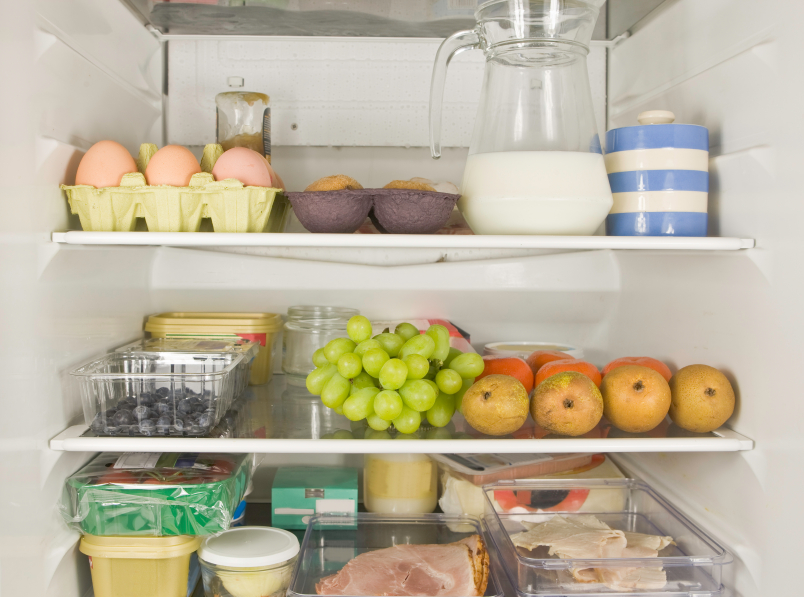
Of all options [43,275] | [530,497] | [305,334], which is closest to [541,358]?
[530,497]

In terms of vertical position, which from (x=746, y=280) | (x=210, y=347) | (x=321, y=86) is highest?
(x=321, y=86)

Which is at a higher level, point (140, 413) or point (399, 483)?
point (140, 413)

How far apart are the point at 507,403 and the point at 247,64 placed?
967 mm

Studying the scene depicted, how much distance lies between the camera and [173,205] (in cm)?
98

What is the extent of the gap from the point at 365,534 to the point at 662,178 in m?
0.78

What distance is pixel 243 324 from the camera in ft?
4.23

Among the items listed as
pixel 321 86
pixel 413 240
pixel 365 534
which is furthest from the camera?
pixel 321 86

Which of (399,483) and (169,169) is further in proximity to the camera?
(399,483)

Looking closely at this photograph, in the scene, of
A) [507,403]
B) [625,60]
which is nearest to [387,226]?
[507,403]

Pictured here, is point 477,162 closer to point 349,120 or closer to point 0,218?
point 349,120

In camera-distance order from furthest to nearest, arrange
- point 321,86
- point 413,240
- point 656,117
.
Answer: point 321,86 < point 656,117 < point 413,240

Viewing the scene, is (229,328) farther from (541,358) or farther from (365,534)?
(541,358)

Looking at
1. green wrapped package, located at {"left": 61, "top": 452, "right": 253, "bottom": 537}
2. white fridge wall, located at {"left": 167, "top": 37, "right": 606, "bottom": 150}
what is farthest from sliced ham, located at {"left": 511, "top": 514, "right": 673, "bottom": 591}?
white fridge wall, located at {"left": 167, "top": 37, "right": 606, "bottom": 150}

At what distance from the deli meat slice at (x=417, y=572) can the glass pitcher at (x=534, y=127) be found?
52 cm
